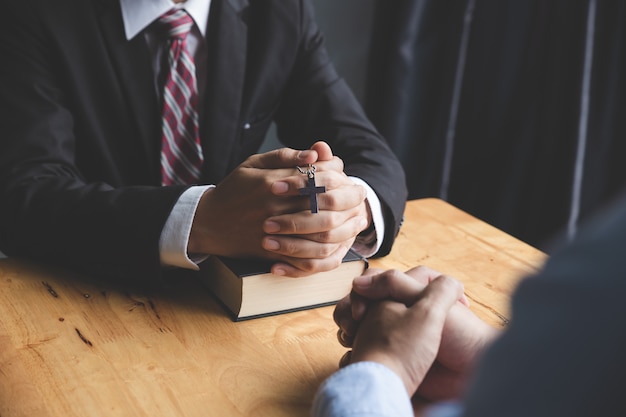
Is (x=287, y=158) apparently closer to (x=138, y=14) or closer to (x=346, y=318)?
(x=346, y=318)

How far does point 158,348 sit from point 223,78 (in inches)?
30.8

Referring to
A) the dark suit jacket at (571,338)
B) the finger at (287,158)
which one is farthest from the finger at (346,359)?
the dark suit jacket at (571,338)

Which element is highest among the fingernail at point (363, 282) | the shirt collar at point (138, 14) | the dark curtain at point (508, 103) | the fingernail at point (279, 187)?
the shirt collar at point (138, 14)

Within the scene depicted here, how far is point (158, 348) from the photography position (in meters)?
0.95

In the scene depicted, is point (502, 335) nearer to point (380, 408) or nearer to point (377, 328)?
point (380, 408)

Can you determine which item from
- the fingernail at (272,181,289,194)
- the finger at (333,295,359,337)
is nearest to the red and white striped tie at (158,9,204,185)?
the fingernail at (272,181,289,194)

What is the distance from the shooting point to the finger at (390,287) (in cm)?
84

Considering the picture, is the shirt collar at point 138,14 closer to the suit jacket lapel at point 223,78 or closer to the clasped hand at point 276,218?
the suit jacket lapel at point 223,78

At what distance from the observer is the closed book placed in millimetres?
1039

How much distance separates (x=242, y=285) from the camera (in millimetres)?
1024

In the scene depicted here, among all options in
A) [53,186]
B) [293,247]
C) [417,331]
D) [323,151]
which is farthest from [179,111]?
[417,331]

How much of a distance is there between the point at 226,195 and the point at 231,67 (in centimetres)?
55

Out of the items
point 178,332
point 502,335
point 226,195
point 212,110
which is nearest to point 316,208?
point 226,195

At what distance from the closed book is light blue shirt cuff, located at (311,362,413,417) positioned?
34 cm
